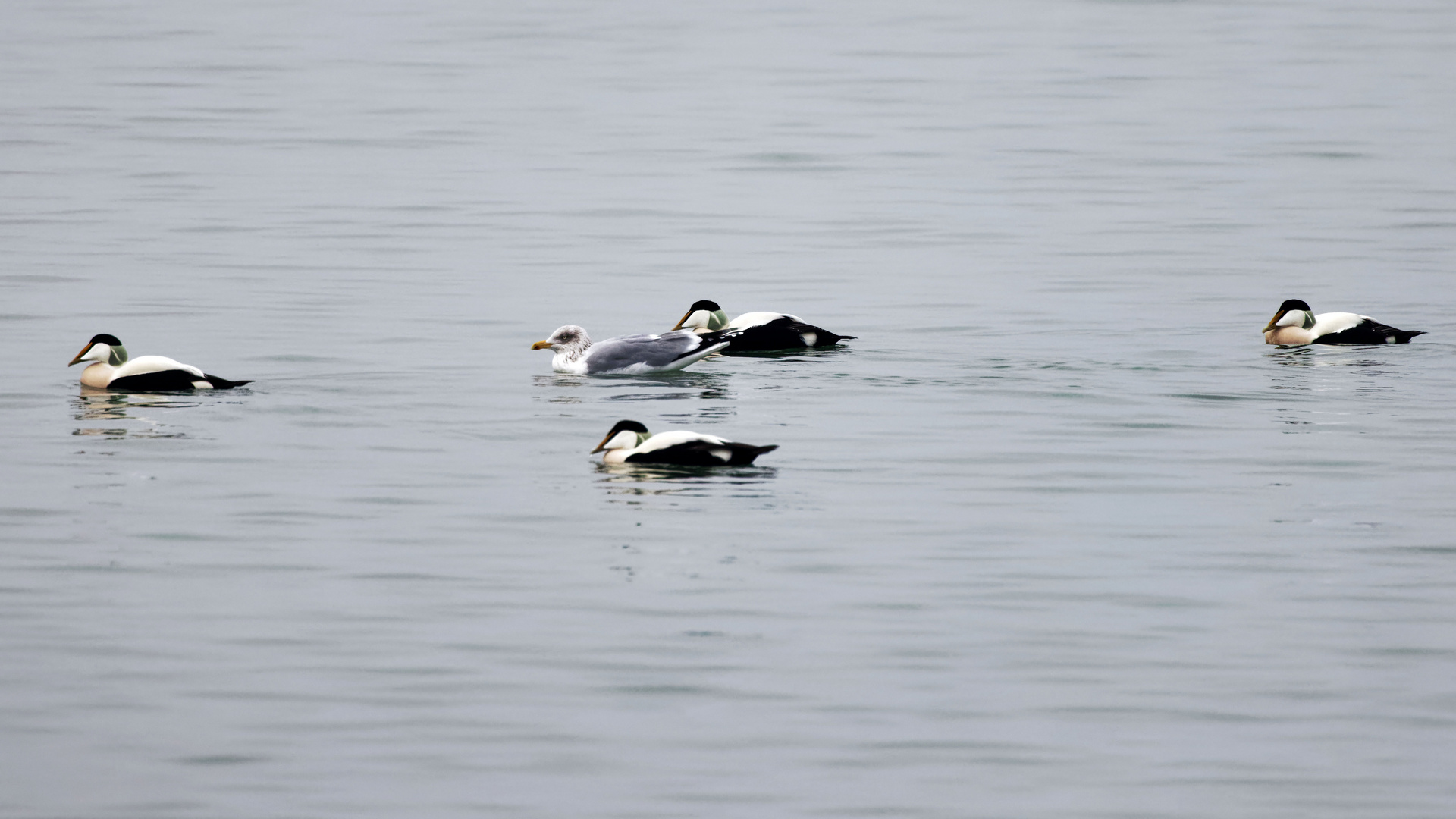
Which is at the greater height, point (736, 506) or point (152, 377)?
point (152, 377)

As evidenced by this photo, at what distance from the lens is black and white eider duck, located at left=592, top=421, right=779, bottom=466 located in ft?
39.1

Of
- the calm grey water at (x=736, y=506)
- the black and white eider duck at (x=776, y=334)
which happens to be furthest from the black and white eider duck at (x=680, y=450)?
the black and white eider duck at (x=776, y=334)

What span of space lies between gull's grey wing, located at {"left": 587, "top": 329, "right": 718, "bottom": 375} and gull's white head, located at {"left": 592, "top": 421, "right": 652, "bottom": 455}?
164 inches

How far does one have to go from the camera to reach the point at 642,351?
16.6 metres

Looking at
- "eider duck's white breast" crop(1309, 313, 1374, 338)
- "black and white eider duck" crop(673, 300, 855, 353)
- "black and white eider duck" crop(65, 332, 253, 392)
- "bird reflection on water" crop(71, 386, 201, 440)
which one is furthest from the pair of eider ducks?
"eider duck's white breast" crop(1309, 313, 1374, 338)

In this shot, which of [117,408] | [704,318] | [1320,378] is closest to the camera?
[117,408]

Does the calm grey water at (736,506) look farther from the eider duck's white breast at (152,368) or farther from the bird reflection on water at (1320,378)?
the eider duck's white breast at (152,368)

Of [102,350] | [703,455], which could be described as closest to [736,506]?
[703,455]

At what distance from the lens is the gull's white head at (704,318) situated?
60.8 feet

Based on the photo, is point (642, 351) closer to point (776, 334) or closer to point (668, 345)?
point (668, 345)

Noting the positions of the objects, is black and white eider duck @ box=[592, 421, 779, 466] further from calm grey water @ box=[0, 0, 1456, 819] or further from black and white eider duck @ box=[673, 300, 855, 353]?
black and white eider duck @ box=[673, 300, 855, 353]

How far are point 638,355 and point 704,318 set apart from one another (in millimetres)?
2053

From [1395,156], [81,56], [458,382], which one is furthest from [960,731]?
[81,56]

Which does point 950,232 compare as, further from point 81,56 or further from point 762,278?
point 81,56
